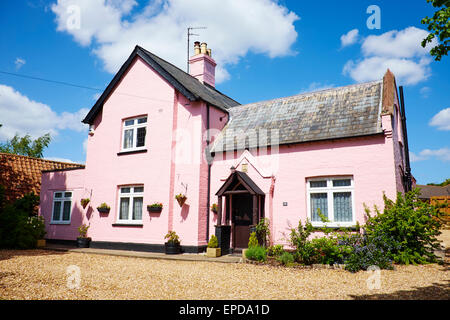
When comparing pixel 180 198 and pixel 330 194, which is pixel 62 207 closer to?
pixel 180 198

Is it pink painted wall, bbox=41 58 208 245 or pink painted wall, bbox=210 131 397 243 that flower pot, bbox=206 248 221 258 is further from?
pink painted wall, bbox=210 131 397 243

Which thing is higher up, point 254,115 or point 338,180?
point 254,115

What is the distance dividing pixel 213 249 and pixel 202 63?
1168cm

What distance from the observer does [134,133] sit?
15.3 m

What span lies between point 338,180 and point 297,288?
234 inches

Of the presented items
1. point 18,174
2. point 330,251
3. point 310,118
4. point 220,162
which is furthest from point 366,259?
point 18,174

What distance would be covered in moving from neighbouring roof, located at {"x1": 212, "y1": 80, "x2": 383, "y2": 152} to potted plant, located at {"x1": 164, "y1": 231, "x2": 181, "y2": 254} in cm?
412

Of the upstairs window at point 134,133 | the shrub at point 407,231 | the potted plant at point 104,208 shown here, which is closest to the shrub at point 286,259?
the shrub at point 407,231

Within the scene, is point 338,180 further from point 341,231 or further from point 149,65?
point 149,65

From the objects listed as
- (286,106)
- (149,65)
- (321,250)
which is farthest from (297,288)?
(149,65)

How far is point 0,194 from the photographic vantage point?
14141 millimetres

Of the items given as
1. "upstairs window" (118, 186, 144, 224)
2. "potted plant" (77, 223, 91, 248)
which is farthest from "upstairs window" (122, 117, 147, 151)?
"potted plant" (77, 223, 91, 248)

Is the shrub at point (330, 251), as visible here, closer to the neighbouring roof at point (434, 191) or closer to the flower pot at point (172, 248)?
the flower pot at point (172, 248)
